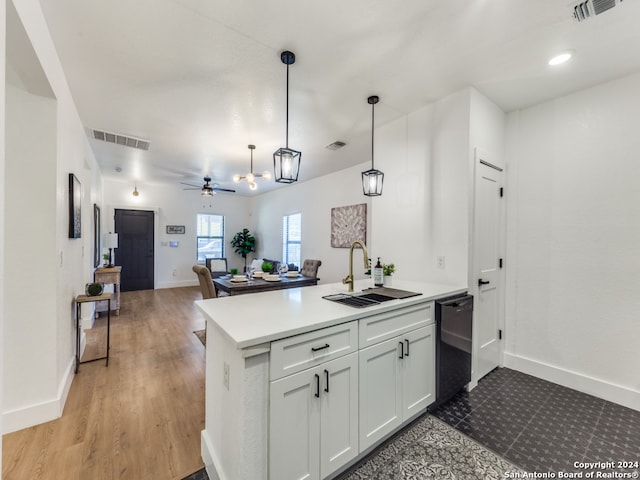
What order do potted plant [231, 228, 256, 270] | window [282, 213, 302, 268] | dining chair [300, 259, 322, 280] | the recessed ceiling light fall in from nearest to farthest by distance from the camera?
the recessed ceiling light < dining chair [300, 259, 322, 280] < window [282, 213, 302, 268] < potted plant [231, 228, 256, 270]

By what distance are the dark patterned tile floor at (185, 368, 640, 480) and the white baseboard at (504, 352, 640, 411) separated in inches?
2.1

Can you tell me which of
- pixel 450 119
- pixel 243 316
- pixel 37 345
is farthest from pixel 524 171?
pixel 37 345

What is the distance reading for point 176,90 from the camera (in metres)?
2.65

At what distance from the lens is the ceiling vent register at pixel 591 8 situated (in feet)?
5.30

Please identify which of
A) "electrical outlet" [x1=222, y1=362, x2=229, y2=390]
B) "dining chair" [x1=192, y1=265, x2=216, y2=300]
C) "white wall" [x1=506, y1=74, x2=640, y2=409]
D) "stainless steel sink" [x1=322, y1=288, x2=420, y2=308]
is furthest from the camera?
"dining chair" [x1=192, y1=265, x2=216, y2=300]

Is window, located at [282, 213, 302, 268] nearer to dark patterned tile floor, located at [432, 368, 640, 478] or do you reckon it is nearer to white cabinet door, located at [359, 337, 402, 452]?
dark patterned tile floor, located at [432, 368, 640, 478]

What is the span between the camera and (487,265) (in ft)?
9.14

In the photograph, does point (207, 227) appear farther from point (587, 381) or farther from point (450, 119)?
point (587, 381)

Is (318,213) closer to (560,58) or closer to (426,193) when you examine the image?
(426,193)

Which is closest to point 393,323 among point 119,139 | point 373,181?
point 373,181

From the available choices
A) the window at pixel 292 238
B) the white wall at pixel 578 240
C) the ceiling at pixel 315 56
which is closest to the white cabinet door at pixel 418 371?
the white wall at pixel 578 240

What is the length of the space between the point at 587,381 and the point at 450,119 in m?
2.70

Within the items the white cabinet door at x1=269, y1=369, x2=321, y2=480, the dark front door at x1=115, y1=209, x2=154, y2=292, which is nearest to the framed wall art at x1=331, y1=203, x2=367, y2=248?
the white cabinet door at x1=269, y1=369, x2=321, y2=480

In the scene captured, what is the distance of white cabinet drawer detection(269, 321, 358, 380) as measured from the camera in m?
1.32
